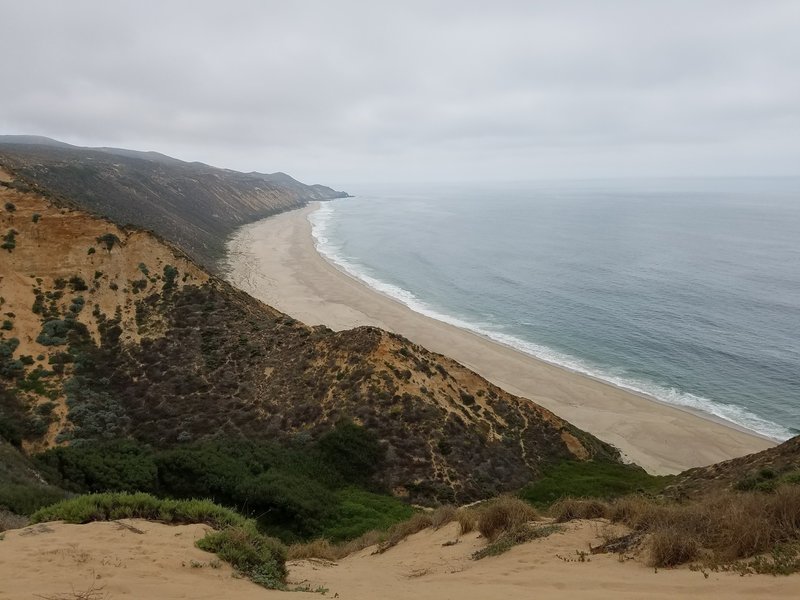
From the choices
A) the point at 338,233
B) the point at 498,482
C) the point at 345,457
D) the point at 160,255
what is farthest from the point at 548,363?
the point at 338,233

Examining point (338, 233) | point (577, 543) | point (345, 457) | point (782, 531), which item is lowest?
point (345, 457)

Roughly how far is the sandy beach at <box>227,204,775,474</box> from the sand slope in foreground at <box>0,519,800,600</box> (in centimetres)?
2425

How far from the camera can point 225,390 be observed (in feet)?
78.8

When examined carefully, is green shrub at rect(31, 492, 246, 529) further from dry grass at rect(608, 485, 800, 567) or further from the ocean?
the ocean

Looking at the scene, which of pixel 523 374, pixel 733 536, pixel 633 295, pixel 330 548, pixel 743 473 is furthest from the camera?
pixel 633 295

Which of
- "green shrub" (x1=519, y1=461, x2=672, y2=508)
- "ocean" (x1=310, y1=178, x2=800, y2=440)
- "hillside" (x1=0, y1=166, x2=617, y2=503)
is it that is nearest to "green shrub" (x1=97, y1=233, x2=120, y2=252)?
"hillside" (x1=0, y1=166, x2=617, y2=503)

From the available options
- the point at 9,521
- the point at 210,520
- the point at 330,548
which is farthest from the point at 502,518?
the point at 9,521

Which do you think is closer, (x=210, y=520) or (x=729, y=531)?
(x=729, y=531)

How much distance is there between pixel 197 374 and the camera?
2467 cm

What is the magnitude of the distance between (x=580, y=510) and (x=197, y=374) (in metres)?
19.9

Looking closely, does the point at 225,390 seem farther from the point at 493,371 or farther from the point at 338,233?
the point at 338,233

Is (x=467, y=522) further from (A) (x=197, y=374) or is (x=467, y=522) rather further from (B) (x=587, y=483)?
(A) (x=197, y=374)

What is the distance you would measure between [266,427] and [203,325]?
893cm

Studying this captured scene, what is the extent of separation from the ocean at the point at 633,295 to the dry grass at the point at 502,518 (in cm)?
3064
